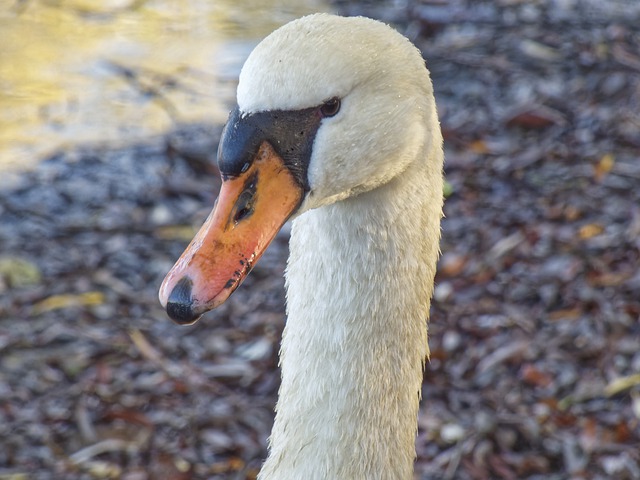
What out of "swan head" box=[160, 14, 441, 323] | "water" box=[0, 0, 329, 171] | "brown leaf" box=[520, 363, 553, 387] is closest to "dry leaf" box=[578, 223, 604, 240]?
"brown leaf" box=[520, 363, 553, 387]

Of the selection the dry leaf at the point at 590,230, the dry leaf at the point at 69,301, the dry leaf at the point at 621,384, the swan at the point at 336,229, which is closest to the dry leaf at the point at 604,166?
the dry leaf at the point at 590,230

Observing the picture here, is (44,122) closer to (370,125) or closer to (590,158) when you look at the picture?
(590,158)

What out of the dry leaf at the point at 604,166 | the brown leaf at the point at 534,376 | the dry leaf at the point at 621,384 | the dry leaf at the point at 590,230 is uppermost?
the brown leaf at the point at 534,376

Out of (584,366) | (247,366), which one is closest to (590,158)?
(584,366)

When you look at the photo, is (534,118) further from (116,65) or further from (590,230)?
(116,65)

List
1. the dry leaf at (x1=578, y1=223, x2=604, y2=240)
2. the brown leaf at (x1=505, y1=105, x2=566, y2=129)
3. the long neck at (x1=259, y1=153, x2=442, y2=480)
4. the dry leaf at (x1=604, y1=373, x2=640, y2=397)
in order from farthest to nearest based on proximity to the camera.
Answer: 1. the brown leaf at (x1=505, y1=105, x2=566, y2=129)
2. the dry leaf at (x1=578, y1=223, x2=604, y2=240)
3. the dry leaf at (x1=604, y1=373, x2=640, y2=397)
4. the long neck at (x1=259, y1=153, x2=442, y2=480)

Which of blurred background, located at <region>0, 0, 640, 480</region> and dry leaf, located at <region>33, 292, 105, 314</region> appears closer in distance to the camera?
blurred background, located at <region>0, 0, 640, 480</region>

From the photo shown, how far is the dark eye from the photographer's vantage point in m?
2.21

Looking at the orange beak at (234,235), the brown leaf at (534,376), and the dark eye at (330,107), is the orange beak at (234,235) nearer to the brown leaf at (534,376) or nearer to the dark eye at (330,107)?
the dark eye at (330,107)

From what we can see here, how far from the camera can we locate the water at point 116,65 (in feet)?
18.5

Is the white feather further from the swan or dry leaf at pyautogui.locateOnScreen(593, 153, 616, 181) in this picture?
dry leaf at pyautogui.locateOnScreen(593, 153, 616, 181)

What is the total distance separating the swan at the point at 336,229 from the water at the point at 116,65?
3.22 m

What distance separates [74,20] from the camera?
269 inches

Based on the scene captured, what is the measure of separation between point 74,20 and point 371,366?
4.97 m
